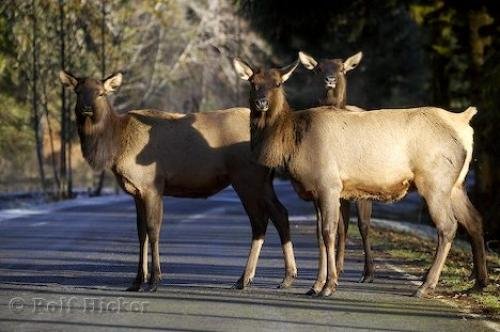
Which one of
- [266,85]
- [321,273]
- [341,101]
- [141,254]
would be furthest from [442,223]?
[141,254]

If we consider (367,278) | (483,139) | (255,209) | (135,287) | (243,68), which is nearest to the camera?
(135,287)

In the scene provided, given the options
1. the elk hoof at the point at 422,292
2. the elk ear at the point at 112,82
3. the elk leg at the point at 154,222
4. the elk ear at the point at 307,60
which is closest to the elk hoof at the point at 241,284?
the elk leg at the point at 154,222

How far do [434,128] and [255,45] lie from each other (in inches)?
1856

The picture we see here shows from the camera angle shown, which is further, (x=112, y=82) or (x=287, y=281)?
(x=112, y=82)

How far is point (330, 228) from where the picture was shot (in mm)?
12672

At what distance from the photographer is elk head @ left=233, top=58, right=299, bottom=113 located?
42.2 ft

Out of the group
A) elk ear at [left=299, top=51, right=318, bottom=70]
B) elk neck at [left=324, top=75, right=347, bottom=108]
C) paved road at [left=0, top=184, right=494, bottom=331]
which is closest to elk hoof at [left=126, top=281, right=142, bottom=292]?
paved road at [left=0, top=184, right=494, bottom=331]

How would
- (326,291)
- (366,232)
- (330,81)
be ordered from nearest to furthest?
1. (326,291)
2. (366,232)
3. (330,81)

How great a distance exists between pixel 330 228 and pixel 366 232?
6.19ft

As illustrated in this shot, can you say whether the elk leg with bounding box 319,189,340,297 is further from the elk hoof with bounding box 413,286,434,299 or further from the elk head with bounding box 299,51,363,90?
the elk head with bounding box 299,51,363,90

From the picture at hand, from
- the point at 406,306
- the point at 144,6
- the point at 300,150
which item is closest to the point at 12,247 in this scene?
the point at 300,150

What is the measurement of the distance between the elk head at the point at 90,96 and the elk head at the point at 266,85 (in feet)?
5.44

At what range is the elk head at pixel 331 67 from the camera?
49.9 ft

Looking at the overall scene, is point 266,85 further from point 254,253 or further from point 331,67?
point 331,67
